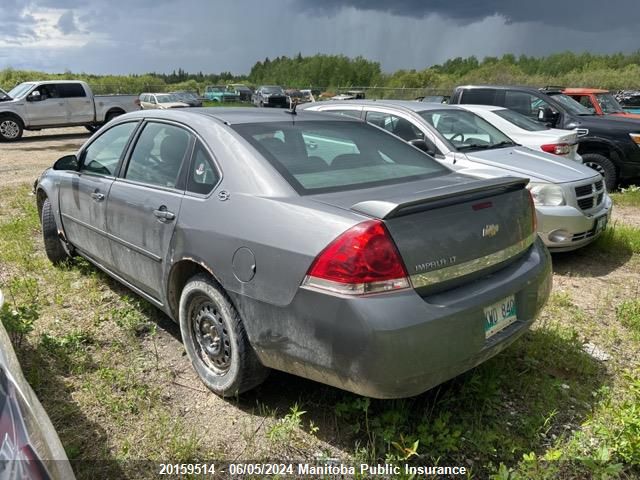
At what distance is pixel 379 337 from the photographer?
207 cm

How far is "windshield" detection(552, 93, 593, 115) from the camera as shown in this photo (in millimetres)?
9459

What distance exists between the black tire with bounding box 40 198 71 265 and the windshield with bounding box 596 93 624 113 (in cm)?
1064

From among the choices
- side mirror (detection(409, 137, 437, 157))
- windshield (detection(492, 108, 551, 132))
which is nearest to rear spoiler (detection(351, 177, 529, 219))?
side mirror (detection(409, 137, 437, 157))

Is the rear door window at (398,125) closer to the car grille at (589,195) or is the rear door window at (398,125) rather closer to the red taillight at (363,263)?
the car grille at (589,195)

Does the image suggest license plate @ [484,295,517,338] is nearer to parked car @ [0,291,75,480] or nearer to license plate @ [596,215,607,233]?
parked car @ [0,291,75,480]

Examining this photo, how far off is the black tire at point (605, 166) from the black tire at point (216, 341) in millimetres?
8130

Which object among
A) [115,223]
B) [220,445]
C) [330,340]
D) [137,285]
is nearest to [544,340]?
[330,340]

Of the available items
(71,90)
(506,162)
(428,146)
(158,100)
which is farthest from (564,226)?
(158,100)

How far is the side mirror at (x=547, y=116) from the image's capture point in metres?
9.24

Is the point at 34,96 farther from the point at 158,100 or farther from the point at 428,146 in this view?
the point at 428,146

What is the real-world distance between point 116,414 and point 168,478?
2.00ft

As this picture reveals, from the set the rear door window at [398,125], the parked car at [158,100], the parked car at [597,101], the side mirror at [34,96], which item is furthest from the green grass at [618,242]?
the parked car at [158,100]

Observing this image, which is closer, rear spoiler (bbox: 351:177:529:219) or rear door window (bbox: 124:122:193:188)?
rear spoiler (bbox: 351:177:529:219)

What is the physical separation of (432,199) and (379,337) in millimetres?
698
